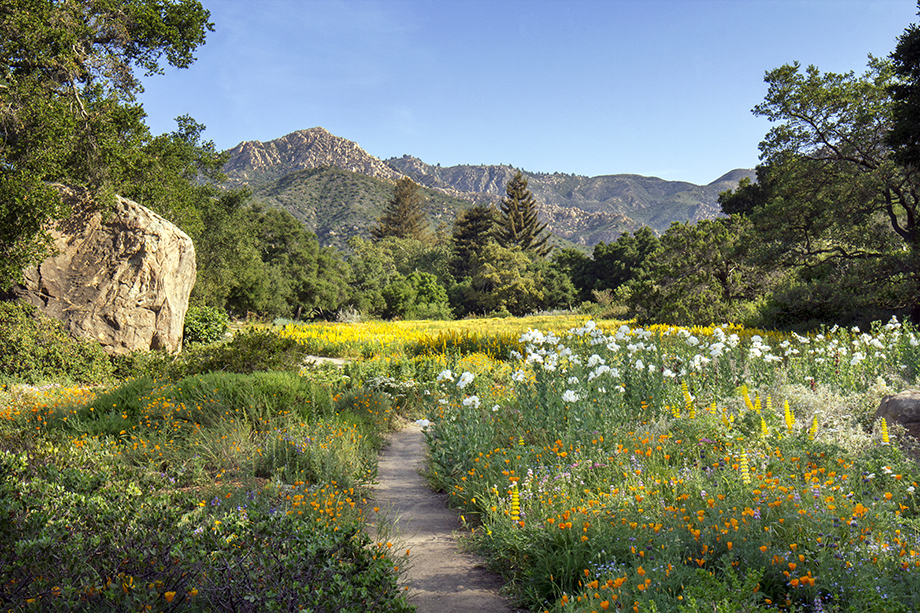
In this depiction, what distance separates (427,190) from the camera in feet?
302

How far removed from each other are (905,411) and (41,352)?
11.9 meters

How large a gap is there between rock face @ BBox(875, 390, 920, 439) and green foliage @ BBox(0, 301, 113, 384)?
431 inches

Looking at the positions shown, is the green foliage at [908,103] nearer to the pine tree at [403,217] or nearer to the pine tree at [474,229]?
the pine tree at [474,229]

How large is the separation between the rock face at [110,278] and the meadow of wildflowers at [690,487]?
783cm

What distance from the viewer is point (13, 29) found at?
9672mm

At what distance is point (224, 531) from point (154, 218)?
10500 millimetres

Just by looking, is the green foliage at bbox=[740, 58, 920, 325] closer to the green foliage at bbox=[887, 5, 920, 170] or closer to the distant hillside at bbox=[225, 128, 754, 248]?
the green foliage at bbox=[887, 5, 920, 170]

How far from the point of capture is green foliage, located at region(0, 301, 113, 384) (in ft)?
29.1

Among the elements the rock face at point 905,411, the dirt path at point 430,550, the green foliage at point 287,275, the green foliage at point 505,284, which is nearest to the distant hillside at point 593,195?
the green foliage at point 505,284

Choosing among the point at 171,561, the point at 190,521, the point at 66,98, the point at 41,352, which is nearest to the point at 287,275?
the point at 66,98

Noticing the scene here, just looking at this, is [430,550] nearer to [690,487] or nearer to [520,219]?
[690,487]

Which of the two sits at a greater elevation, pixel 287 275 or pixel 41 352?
pixel 287 275

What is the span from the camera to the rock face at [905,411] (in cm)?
442

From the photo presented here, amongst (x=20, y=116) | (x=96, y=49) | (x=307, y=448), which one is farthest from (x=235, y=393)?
(x=96, y=49)
